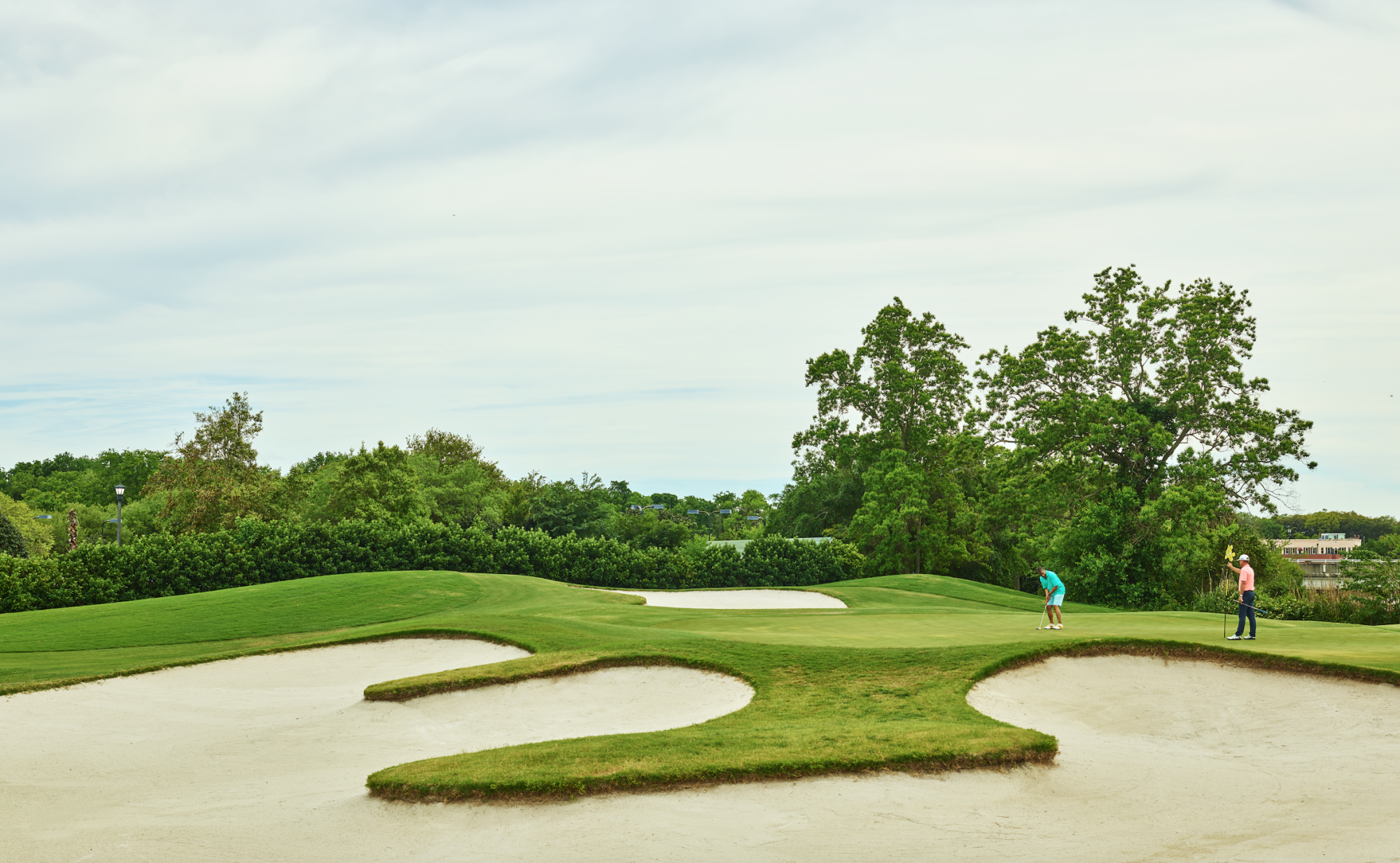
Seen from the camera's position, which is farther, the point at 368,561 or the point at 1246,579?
the point at 368,561

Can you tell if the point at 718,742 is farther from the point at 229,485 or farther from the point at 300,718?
the point at 229,485

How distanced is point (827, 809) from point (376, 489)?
4645 centimetres

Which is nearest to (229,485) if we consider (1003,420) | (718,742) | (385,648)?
(385,648)

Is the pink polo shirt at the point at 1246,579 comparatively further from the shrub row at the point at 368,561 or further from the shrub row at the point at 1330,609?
the shrub row at the point at 368,561

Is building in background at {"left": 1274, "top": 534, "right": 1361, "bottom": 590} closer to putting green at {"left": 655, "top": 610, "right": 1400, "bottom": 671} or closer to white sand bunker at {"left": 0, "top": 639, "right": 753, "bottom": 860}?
putting green at {"left": 655, "top": 610, "right": 1400, "bottom": 671}

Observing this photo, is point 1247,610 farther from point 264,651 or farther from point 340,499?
point 340,499

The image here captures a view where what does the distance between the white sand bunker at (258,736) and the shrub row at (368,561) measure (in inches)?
529

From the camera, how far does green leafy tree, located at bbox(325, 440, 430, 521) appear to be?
50.7 meters

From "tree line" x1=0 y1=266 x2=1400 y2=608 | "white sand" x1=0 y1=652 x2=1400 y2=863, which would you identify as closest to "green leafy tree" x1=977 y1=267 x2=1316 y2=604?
"tree line" x1=0 y1=266 x2=1400 y2=608

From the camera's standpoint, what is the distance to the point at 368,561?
33656mm

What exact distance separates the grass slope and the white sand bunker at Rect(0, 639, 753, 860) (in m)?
0.63

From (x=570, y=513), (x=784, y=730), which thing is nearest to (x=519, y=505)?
(x=570, y=513)

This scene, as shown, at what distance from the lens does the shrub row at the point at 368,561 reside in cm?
2752

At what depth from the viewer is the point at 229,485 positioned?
48.2m
